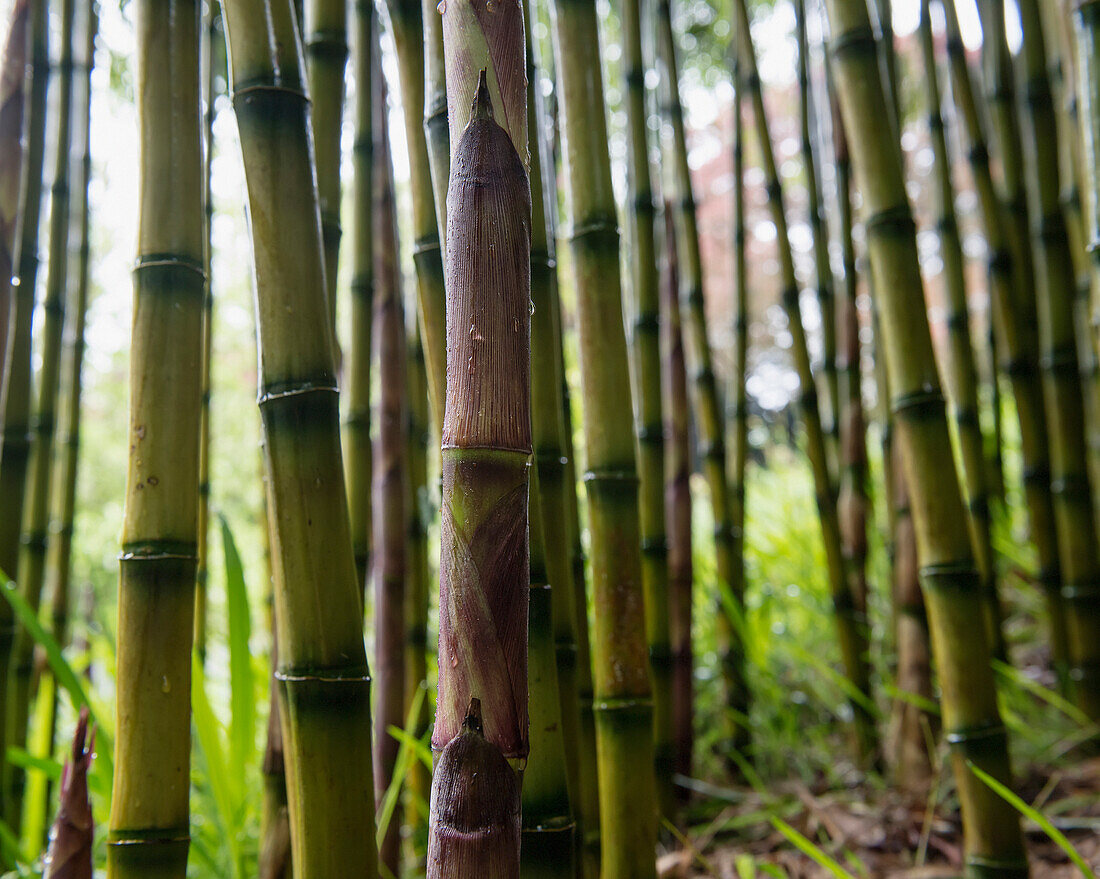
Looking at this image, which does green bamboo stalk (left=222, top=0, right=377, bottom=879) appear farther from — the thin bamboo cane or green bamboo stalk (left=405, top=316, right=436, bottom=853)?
the thin bamboo cane

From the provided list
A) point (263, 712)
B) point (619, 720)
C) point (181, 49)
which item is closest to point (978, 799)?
point (619, 720)

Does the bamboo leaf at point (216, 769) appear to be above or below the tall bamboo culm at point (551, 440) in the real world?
below

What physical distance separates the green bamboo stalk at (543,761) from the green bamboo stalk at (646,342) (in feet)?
1.35

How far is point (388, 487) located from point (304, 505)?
52 centimetres

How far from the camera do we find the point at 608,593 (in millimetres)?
662

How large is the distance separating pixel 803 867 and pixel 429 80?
1.01m

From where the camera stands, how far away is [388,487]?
1.05m

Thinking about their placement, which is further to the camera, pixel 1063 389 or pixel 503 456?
pixel 1063 389

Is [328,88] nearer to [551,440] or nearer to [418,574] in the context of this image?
[551,440]

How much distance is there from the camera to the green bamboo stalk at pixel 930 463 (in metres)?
0.72

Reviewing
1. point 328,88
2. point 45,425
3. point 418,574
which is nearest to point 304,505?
point 328,88

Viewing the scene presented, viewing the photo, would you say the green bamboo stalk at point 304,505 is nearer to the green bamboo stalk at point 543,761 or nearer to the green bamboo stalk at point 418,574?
the green bamboo stalk at point 543,761

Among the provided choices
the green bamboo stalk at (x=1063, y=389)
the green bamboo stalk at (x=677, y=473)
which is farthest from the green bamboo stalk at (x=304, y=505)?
the green bamboo stalk at (x=1063, y=389)

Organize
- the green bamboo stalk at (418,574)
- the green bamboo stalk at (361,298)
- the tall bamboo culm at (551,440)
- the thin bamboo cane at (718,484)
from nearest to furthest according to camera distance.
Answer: the tall bamboo culm at (551,440)
the green bamboo stalk at (361,298)
the green bamboo stalk at (418,574)
the thin bamboo cane at (718,484)
